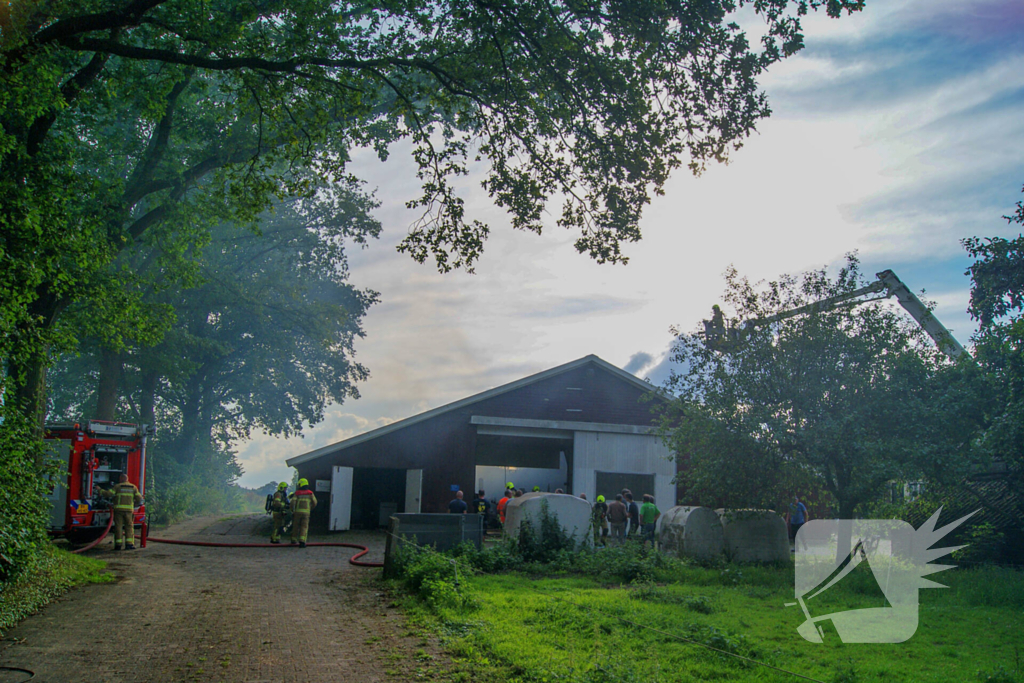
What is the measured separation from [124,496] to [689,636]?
521 inches

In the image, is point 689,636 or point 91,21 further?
point 91,21

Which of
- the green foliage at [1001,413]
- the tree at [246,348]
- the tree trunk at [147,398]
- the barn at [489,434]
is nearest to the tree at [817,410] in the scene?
the green foliage at [1001,413]

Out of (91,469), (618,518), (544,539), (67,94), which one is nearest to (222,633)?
(544,539)

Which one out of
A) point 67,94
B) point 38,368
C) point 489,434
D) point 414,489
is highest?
point 67,94

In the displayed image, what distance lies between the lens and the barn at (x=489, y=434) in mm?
24344

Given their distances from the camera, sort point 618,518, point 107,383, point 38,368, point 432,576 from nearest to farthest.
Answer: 1. point 432,576
2. point 38,368
3. point 618,518
4. point 107,383

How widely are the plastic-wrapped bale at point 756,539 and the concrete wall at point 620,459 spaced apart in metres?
8.18

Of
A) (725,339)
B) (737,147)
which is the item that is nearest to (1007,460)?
(725,339)

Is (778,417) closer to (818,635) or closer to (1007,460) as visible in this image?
(1007,460)

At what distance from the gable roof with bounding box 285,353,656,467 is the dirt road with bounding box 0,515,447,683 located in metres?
10.2

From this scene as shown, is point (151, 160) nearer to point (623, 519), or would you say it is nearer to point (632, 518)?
point (623, 519)

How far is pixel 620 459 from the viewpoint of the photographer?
85.4ft

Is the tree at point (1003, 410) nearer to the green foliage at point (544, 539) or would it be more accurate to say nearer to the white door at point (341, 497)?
the green foliage at point (544, 539)

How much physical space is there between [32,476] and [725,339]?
13.8 meters
